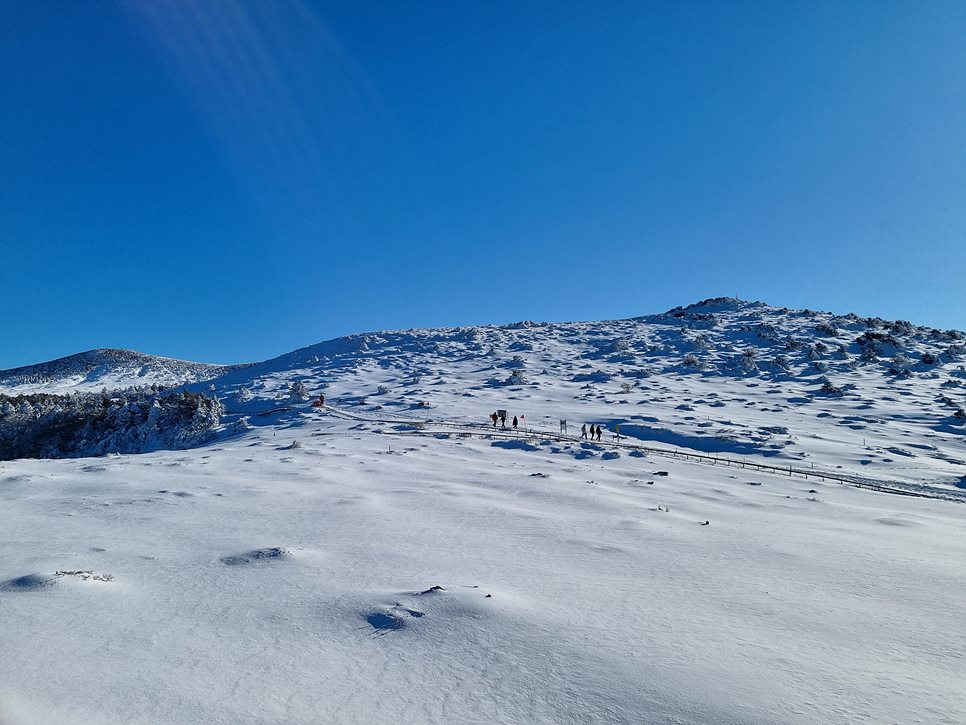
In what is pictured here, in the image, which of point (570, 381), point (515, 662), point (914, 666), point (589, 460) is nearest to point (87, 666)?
point (515, 662)

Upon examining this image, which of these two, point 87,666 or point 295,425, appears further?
point 295,425

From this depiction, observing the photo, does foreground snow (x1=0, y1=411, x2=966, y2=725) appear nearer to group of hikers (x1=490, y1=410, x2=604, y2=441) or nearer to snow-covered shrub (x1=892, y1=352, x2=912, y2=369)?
group of hikers (x1=490, y1=410, x2=604, y2=441)

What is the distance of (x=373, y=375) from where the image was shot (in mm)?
54781

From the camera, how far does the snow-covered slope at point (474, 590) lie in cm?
457

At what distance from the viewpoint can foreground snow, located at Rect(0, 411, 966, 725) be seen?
4527 millimetres

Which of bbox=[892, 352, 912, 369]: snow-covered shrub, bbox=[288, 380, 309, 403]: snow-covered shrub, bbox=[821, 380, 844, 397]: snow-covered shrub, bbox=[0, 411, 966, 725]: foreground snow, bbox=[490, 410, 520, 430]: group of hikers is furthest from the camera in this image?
bbox=[892, 352, 912, 369]: snow-covered shrub

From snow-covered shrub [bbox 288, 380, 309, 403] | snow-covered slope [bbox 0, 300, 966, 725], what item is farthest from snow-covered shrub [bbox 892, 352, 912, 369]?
snow-covered shrub [bbox 288, 380, 309, 403]

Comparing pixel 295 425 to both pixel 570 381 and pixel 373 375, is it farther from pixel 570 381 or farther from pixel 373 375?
pixel 570 381

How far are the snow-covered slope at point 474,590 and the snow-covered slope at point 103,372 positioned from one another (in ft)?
218

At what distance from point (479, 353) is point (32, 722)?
62339mm

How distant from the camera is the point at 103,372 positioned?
85.4 meters

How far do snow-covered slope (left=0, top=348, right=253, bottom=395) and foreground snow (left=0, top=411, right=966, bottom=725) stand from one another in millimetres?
69315

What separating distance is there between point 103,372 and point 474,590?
332 ft

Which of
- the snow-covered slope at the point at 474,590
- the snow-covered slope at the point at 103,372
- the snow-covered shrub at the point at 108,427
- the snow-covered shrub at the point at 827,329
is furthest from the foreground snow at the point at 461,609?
the snow-covered slope at the point at 103,372
